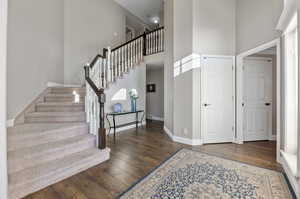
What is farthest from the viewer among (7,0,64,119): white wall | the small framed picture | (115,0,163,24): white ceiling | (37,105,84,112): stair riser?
the small framed picture

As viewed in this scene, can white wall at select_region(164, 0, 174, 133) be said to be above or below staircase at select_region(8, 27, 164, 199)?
above

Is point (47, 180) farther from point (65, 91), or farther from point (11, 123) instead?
point (65, 91)

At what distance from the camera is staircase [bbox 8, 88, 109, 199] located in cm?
182

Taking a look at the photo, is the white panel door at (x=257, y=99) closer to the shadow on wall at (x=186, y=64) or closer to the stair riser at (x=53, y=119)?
the shadow on wall at (x=186, y=64)

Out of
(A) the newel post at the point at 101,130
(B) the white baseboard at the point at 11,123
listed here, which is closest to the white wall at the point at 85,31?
(B) the white baseboard at the point at 11,123

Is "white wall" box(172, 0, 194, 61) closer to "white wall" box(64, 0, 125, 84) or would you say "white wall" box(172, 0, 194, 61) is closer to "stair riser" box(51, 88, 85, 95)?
"stair riser" box(51, 88, 85, 95)

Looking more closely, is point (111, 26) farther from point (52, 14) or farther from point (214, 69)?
point (214, 69)

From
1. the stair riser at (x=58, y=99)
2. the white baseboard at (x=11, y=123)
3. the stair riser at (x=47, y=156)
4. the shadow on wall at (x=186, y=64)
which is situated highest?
the shadow on wall at (x=186, y=64)

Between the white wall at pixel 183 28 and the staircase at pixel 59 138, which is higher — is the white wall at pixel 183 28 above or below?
above

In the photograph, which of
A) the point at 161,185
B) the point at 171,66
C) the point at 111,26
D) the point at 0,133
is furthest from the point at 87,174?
the point at 111,26

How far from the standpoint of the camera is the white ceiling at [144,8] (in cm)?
649

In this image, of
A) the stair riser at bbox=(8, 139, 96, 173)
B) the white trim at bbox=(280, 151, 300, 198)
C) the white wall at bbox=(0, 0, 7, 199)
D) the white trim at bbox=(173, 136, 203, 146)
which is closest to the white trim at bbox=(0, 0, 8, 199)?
the white wall at bbox=(0, 0, 7, 199)

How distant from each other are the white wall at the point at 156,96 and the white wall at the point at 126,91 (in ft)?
4.49

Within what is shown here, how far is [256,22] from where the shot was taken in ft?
10.3
